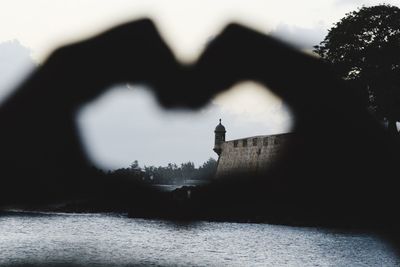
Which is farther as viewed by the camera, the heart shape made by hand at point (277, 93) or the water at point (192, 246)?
the heart shape made by hand at point (277, 93)

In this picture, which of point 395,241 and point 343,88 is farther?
point 343,88

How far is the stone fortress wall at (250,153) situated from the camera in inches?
1748

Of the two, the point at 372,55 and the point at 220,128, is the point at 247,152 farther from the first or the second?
the point at 372,55

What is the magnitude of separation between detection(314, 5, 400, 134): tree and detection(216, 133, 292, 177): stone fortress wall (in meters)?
6.65

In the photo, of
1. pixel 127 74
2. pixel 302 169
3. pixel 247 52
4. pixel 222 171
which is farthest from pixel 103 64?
pixel 222 171

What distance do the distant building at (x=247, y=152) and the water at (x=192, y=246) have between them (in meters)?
8.93

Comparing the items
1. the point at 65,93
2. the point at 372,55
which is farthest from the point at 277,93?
the point at 65,93

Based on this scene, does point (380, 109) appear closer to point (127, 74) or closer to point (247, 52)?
point (247, 52)

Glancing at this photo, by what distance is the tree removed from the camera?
3688cm

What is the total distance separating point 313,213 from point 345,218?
264 centimetres

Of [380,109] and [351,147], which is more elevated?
[380,109]

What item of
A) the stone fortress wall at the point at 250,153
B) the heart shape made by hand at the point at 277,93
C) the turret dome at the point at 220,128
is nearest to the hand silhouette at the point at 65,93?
the heart shape made by hand at the point at 277,93

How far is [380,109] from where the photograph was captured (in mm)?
37156

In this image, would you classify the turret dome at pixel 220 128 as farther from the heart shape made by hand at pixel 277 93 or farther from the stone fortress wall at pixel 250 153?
the heart shape made by hand at pixel 277 93
